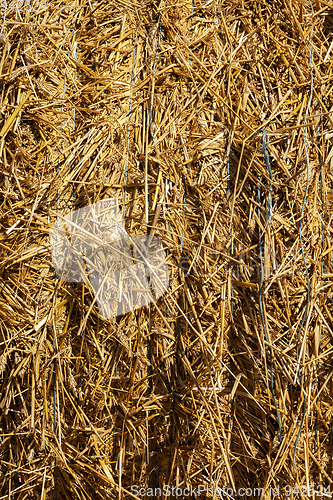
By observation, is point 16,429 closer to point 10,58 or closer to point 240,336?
point 240,336

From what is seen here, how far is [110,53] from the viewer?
1390mm

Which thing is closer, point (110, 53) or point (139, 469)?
Answer: point (139, 469)

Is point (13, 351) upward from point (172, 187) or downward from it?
downward

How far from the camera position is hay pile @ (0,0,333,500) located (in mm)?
1263

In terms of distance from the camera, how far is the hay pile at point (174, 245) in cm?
126

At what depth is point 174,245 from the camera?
1.30 m

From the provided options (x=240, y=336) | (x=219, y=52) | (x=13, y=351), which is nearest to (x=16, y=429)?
(x=13, y=351)

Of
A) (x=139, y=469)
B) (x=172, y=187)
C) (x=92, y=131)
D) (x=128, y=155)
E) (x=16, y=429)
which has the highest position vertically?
(x=92, y=131)

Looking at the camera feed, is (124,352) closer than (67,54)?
Yes

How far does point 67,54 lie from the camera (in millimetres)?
1399

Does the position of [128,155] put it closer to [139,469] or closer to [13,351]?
[13,351]

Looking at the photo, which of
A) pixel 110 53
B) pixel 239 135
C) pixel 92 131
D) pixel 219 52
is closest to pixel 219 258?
pixel 239 135

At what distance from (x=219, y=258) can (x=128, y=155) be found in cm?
54

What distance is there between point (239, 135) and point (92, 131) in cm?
57
